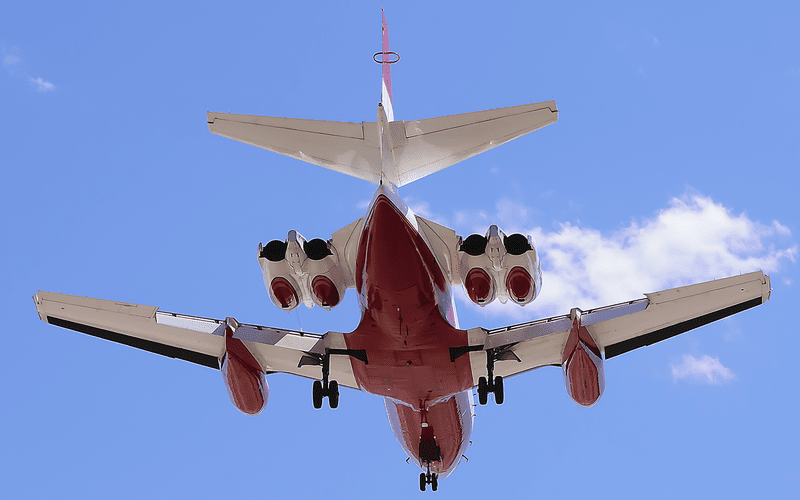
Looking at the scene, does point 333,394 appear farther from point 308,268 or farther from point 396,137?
point 396,137

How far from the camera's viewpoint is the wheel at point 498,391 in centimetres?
1859

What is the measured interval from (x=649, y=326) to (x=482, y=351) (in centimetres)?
423

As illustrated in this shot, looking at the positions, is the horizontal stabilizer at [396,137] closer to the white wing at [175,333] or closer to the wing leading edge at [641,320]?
the white wing at [175,333]

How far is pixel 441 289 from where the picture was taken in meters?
17.6

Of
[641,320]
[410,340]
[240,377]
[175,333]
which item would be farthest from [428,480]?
[175,333]

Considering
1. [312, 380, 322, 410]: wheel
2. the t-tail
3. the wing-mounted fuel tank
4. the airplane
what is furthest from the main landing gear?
the t-tail

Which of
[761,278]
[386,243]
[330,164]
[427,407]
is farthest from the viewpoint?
[427,407]

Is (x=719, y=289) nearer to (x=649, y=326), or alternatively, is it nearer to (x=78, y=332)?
(x=649, y=326)

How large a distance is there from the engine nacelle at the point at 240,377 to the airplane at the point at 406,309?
3 cm

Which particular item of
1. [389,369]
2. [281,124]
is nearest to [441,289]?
[389,369]

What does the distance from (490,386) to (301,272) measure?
526cm

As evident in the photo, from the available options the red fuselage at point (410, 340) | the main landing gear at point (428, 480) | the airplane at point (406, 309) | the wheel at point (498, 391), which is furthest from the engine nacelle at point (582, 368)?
the main landing gear at point (428, 480)

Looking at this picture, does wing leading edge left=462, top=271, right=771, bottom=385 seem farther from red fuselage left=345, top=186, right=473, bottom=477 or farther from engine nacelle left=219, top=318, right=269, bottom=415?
engine nacelle left=219, top=318, right=269, bottom=415

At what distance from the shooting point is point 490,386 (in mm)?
18562
